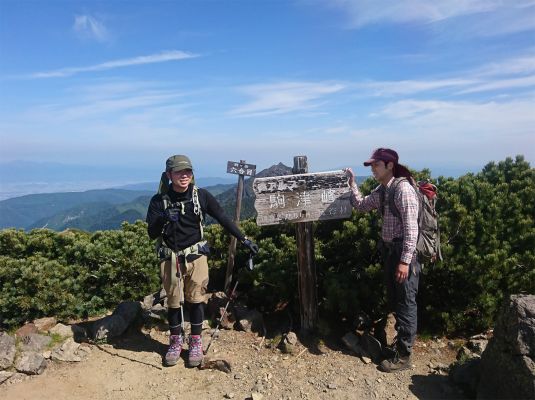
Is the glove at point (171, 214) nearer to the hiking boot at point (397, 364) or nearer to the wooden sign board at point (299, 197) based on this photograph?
the wooden sign board at point (299, 197)

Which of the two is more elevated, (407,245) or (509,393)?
(407,245)

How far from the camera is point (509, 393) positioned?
411 centimetres

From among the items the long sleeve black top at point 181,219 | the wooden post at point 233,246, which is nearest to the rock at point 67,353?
the long sleeve black top at point 181,219

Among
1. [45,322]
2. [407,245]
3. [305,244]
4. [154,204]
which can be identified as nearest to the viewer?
[407,245]

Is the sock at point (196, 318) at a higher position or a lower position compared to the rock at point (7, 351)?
higher

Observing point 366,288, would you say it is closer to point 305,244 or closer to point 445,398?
point 305,244

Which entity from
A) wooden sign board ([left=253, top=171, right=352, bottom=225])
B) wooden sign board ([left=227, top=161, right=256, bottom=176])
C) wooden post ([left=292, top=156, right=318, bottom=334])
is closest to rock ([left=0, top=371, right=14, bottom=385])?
wooden sign board ([left=253, top=171, right=352, bottom=225])

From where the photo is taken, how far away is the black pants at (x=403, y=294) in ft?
15.3

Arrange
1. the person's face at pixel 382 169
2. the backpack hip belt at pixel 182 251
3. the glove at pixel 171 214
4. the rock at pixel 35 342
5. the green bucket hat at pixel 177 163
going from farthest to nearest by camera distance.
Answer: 1. the rock at pixel 35 342
2. the backpack hip belt at pixel 182 251
3. the glove at pixel 171 214
4. the green bucket hat at pixel 177 163
5. the person's face at pixel 382 169

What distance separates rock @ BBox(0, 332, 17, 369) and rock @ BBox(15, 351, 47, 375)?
100 mm

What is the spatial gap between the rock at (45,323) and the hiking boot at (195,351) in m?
2.66

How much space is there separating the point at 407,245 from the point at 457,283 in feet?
6.48

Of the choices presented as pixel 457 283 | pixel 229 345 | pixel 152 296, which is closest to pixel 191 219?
pixel 229 345

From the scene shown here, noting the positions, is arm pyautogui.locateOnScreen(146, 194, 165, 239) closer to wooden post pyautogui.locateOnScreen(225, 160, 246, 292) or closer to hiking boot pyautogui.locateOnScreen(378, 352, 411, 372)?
wooden post pyautogui.locateOnScreen(225, 160, 246, 292)
